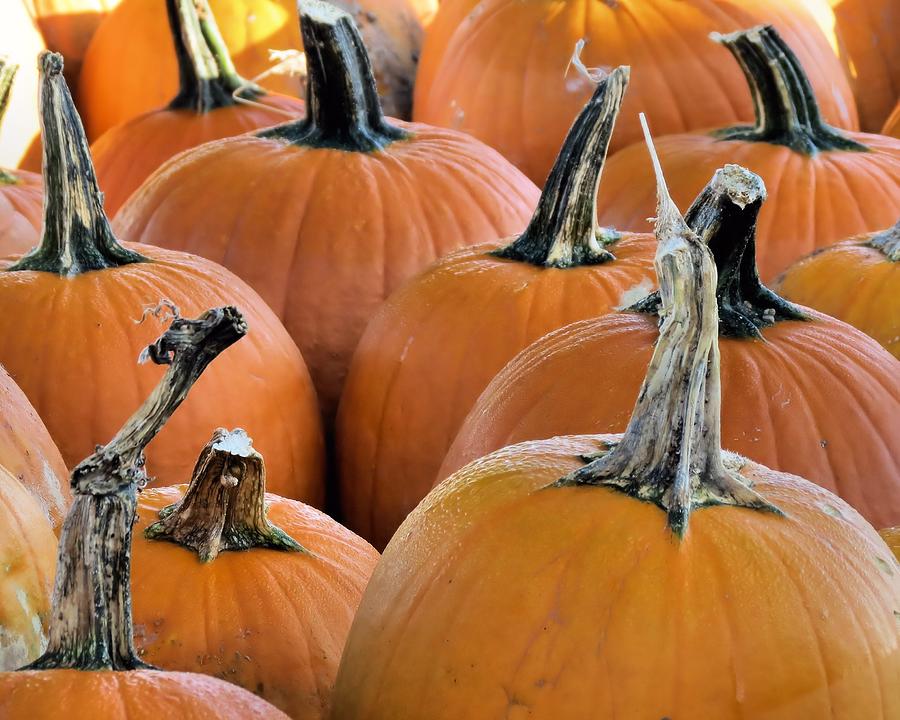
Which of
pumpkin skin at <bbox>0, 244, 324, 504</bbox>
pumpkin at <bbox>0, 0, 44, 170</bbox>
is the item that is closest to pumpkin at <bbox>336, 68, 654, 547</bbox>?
pumpkin skin at <bbox>0, 244, 324, 504</bbox>

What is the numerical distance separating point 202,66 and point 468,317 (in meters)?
1.10

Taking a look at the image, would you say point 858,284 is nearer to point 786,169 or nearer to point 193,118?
point 786,169

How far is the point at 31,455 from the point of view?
53.1 inches

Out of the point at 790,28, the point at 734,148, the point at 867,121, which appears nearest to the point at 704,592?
A: the point at 734,148

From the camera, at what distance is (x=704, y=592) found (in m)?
0.91

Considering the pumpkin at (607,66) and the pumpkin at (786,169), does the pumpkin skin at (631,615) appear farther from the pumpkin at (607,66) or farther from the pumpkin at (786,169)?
the pumpkin at (607,66)

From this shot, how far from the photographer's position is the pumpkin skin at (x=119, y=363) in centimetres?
169

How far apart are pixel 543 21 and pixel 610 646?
213 centimetres

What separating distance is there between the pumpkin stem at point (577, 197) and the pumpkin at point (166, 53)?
1354mm

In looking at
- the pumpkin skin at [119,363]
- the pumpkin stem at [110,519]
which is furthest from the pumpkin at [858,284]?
the pumpkin stem at [110,519]

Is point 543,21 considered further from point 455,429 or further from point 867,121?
point 455,429

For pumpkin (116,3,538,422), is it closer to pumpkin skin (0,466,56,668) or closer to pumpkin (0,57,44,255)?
pumpkin (0,57,44,255)

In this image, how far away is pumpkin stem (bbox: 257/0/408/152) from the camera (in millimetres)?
2145

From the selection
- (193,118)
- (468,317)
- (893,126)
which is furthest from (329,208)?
(893,126)
